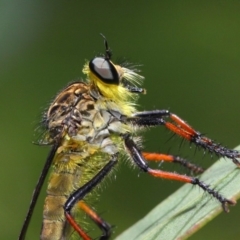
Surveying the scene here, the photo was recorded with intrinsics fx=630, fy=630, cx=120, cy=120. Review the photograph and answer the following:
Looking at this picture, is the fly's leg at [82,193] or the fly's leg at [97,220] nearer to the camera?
the fly's leg at [82,193]

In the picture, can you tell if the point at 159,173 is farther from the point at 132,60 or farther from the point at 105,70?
the point at 132,60

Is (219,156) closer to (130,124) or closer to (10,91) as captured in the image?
(130,124)

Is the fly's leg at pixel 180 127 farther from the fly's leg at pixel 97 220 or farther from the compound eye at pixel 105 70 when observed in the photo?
the fly's leg at pixel 97 220

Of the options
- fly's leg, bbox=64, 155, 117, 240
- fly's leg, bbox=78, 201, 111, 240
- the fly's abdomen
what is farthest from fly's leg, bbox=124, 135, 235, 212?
fly's leg, bbox=78, 201, 111, 240

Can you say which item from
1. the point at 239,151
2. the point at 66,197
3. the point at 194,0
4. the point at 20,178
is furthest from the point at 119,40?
the point at 239,151

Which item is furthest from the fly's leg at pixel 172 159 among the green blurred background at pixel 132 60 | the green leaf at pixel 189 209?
the green blurred background at pixel 132 60
